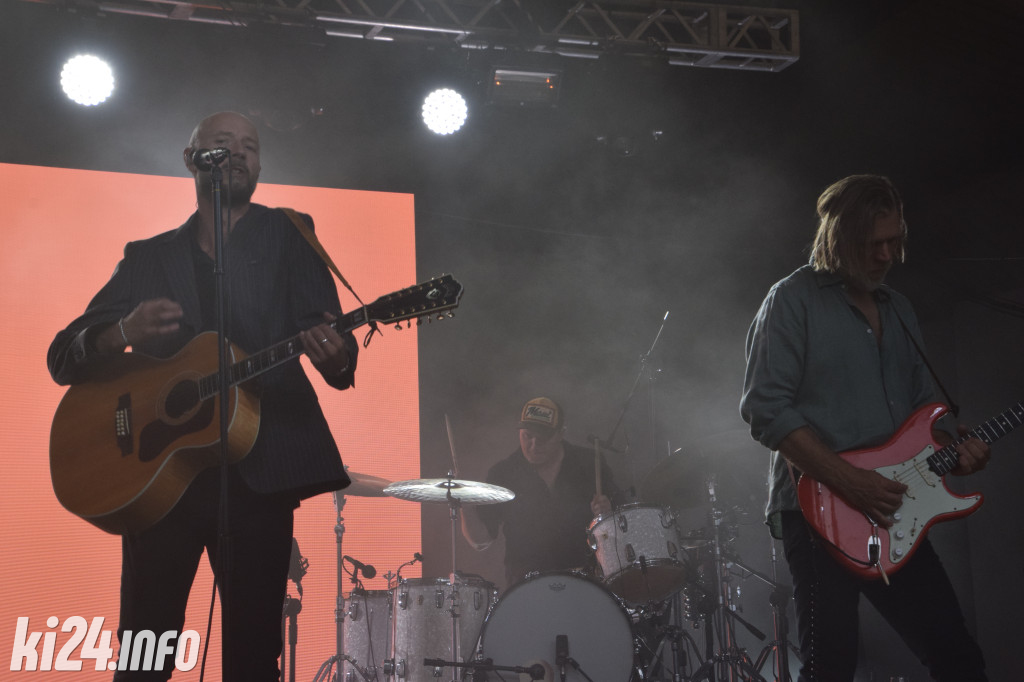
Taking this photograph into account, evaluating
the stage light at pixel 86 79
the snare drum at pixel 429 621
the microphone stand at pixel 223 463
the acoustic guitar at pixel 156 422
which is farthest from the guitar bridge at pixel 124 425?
the stage light at pixel 86 79

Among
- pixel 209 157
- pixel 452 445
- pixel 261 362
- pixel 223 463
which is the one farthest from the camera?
pixel 452 445

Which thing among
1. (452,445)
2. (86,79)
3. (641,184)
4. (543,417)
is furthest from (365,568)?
(641,184)

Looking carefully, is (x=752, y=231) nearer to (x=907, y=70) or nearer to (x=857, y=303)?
(x=907, y=70)

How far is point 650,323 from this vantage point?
7238 millimetres

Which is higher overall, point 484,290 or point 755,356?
point 484,290

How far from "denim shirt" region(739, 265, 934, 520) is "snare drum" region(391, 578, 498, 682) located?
2.74m

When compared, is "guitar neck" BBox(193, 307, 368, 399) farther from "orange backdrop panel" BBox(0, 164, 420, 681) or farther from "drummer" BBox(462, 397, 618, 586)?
"drummer" BBox(462, 397, 618, 586)

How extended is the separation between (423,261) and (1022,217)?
13.5ft

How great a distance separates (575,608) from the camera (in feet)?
14.6

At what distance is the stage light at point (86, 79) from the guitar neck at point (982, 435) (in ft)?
16.1

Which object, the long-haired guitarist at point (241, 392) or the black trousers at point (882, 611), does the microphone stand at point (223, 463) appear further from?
the black trousers at point (882, 611)

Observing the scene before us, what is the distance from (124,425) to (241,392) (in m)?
0.41

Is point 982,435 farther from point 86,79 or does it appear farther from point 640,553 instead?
point 86,79

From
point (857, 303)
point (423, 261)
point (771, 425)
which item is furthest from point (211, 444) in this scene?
point (423, 261)
